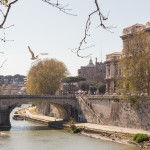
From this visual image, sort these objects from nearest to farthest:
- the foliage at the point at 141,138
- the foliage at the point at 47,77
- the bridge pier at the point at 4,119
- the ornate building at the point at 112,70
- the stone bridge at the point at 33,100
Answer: the foliage at the point at 141,138
the bridge pier at the point at 4,119
the stone bridge at the point at 33,100
the ornate building at the point at 112,70
the foliage at the point at 47,77

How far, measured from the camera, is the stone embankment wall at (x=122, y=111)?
125ft

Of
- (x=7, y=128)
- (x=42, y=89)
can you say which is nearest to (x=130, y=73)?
(x=7, y=128)

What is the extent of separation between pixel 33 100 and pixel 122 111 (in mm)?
13773

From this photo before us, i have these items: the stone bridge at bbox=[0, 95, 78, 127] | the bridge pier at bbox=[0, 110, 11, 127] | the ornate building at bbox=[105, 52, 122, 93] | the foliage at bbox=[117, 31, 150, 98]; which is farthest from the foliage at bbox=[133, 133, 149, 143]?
the ornate building at bbox=[105, 52, 122, 93]

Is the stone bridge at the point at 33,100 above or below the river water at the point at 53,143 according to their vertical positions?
above

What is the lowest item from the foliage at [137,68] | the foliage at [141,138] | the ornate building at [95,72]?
the foliage at [141,138]

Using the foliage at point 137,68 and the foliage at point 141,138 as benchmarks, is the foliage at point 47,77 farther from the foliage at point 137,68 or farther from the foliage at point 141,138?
the foliage at point 141,138

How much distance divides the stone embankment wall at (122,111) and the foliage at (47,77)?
13.9 m

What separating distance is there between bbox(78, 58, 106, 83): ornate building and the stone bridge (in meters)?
74.4

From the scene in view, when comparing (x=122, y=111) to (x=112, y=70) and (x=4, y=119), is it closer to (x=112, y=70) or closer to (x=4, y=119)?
(x=4, y=119)

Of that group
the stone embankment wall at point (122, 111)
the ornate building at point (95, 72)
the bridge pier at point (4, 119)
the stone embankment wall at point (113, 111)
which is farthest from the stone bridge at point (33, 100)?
the ornate building at point (95, 72)

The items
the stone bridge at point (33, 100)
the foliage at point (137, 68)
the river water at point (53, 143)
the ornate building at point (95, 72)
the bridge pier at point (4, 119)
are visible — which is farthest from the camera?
the ornate building at point (95, 72)

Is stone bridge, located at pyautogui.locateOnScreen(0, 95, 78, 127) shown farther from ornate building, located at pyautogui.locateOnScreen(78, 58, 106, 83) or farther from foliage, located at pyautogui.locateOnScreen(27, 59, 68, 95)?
ornate building, located at pyautogui.locateOnScreen(78, 58, 106, 83)

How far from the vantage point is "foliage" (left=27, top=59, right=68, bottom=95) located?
61.2 meters
